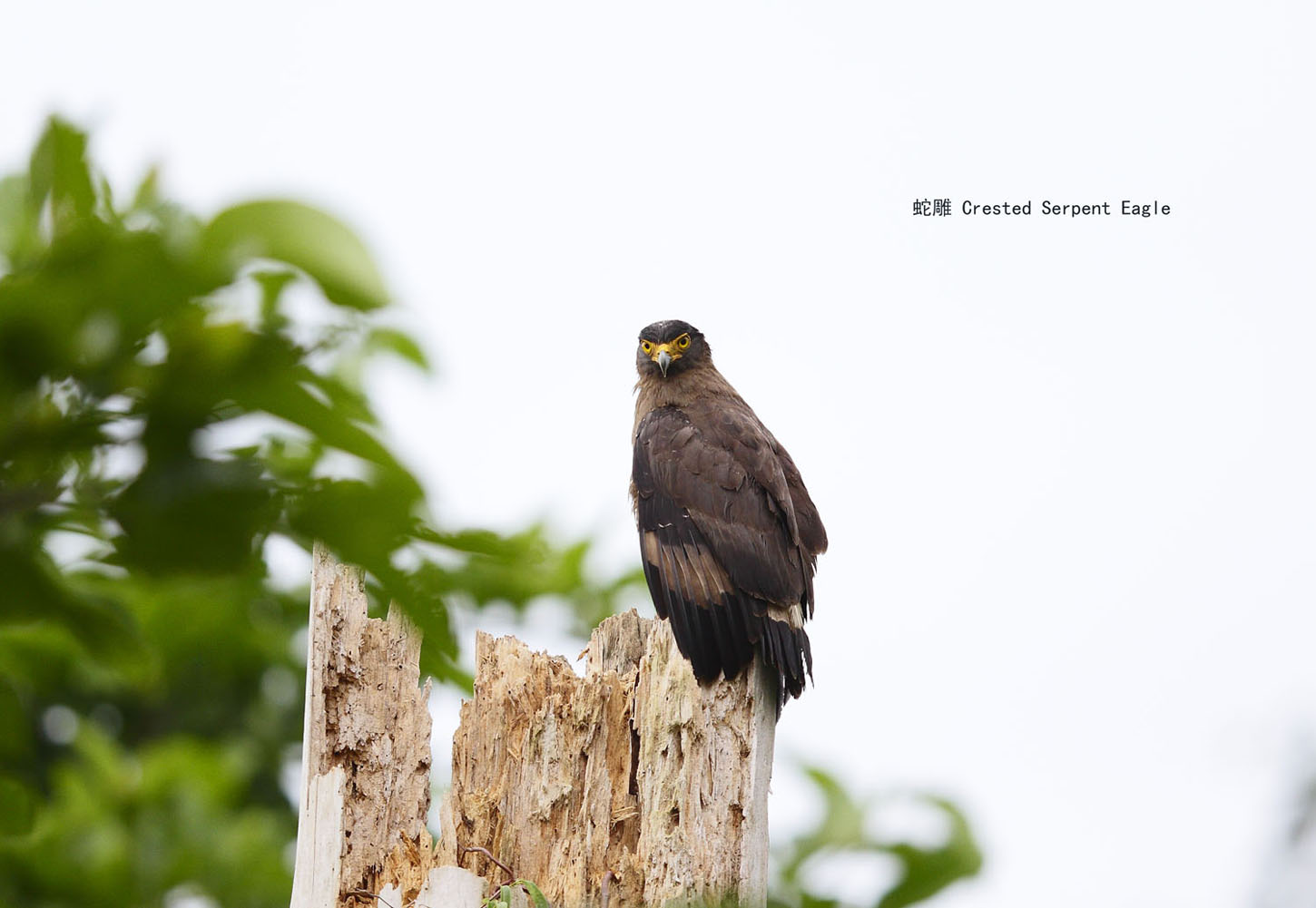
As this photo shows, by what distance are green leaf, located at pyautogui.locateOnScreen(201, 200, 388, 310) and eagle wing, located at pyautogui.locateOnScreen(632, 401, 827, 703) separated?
4127mm

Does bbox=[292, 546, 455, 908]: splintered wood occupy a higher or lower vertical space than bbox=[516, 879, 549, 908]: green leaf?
higher

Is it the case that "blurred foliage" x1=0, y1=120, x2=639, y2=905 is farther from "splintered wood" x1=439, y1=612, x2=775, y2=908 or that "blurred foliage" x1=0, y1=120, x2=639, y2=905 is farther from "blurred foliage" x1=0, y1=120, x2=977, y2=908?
"splintered wood" x1=439, y1=612, x2=775, y2=908

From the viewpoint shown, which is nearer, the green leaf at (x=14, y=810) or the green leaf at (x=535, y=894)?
the green leaf at (x=14, y=810)

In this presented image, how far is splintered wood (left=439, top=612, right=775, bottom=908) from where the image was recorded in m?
4.25

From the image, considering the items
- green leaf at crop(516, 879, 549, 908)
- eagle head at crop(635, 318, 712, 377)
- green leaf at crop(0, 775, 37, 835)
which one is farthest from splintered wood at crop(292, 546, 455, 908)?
eagle head at crop(635, 318, 712, 377)

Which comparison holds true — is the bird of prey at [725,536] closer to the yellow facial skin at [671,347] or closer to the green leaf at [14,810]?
the yellow facial skin at [671,347]

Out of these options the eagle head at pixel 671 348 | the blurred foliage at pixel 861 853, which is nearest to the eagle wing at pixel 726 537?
the eagle head at pixel 671 348

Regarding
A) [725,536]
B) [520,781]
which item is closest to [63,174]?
[520,781]

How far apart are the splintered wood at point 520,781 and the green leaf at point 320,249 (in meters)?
3.42

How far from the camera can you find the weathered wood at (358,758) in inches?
163

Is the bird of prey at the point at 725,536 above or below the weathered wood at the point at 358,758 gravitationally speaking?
above

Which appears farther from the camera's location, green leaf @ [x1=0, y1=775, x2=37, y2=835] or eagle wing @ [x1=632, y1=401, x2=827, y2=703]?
eagle wing @ [x1=632, y1=401, x2=827, y2=703]

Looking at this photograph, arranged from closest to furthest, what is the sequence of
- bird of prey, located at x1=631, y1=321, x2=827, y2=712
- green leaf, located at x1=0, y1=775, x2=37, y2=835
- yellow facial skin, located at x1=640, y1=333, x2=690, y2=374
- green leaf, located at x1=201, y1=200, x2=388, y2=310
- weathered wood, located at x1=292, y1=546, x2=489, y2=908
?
green leaf, located at x1=201, y1=200, x2=388, y2=310 < green leaf, located at x1=0, y1=775, x2=37, y2=835 < weathered wood, located at x1=292, y1=546, x2=489, y2=908 < bird of prey, located at x1=631, y1=321, x2=827, y2=712 < yellow facial skin, located at x1=640, y1=333, x2=690, y2=374

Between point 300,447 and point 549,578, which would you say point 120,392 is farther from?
point 549,578
